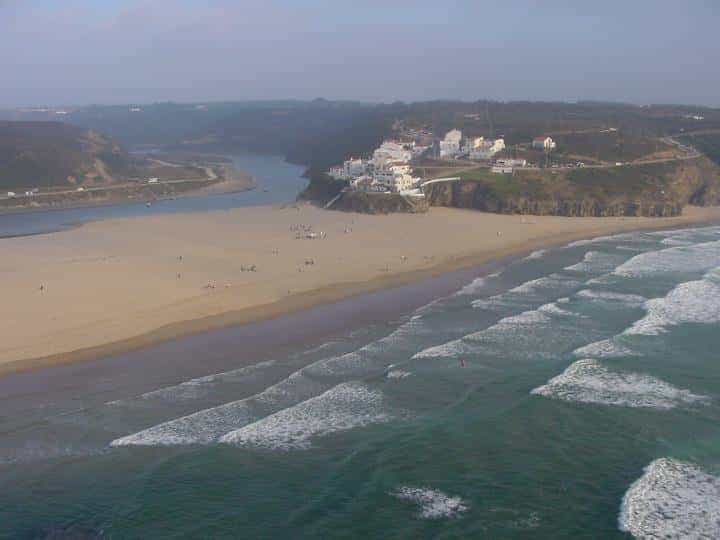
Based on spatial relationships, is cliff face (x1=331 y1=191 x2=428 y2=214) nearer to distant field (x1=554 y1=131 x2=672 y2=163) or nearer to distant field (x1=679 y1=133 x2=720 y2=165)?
distant field (x1=554 y1=131 x2=672 y2=163)

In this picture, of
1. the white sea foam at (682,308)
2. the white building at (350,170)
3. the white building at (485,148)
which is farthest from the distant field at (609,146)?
the white sea foam at (682,308)

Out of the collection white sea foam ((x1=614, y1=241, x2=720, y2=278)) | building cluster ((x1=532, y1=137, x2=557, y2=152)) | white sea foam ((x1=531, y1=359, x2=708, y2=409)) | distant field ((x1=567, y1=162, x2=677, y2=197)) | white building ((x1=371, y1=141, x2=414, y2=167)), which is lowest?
white sea foam ((x1=531, y1=359, x2=708, y2=409))

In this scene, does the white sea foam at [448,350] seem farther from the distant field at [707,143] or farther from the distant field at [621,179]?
the distant field at [707,143]

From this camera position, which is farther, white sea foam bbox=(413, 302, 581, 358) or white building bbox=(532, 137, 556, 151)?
white building bbox=(532, 137, 556, 151)

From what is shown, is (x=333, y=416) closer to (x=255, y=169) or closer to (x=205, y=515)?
(x=205, y=515)

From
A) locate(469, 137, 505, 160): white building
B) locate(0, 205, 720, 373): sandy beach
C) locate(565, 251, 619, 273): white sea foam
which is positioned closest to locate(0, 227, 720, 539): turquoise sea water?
locate(0, 205, 720, 373): sandy beach

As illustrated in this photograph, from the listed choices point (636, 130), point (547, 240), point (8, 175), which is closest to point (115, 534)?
point (547, 240)
